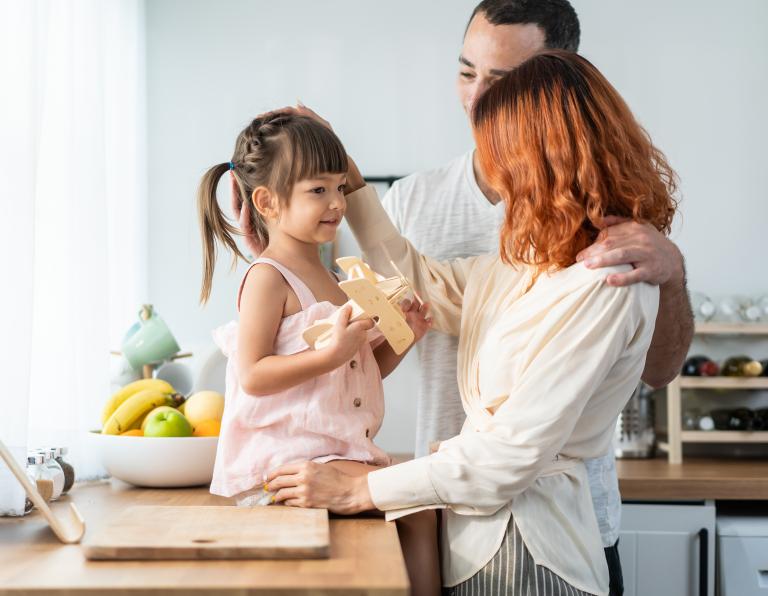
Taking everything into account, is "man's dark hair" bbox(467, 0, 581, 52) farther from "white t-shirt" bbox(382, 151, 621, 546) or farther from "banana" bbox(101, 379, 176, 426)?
"banana" bbox(101, 379, 176, 426)

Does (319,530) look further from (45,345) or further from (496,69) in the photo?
(45,345)

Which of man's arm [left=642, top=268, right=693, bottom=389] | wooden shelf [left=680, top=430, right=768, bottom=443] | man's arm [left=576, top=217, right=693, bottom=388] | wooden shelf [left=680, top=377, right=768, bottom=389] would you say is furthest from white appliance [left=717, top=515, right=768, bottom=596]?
man's arm [left=576, top=217, right=693, bottom=388]

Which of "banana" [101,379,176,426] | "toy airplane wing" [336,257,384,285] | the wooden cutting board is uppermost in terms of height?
"toy airplane wing" [336,257,384,285]

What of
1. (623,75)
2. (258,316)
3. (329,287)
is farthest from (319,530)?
(623,75)

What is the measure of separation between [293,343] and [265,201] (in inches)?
10.1

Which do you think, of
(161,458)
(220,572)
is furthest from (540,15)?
(220,572)

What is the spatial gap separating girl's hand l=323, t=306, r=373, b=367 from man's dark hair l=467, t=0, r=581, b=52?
0.72 metres

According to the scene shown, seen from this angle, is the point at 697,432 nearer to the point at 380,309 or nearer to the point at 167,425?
the point at 167,425

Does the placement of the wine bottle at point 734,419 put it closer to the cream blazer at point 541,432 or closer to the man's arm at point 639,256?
the man's arm at point 639,256

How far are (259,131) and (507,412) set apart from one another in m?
0.64

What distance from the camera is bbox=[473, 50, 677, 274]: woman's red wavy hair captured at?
114 cm

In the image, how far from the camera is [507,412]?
108 centimetres

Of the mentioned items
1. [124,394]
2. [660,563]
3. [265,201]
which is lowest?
[660,563]

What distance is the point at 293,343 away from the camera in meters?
1.31
